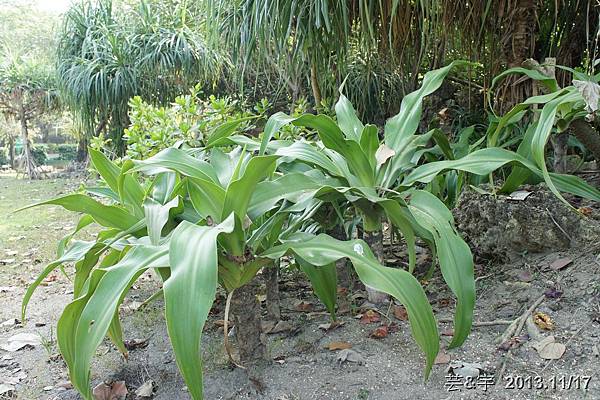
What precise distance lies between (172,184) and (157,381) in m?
0.46

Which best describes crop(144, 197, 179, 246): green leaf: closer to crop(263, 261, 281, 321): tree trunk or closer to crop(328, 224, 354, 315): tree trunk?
crop(263, 261, 281, 321): tree trunk

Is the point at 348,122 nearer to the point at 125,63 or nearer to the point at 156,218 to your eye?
the point at 156,218

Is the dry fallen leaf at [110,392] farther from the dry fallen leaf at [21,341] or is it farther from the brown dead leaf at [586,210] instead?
the brown dead leaf at [586,210]

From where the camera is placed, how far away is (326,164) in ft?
3.47

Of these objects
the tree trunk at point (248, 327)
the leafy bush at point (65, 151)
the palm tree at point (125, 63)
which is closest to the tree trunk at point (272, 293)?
the tree trunk at point (248, 327)

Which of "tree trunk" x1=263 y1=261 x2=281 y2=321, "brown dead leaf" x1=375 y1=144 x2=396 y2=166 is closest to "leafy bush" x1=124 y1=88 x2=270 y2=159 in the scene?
"tree trunk" x1=263 y1=261 x2=281 y2=321

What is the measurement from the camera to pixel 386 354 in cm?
110

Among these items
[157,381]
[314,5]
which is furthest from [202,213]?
[314,5]

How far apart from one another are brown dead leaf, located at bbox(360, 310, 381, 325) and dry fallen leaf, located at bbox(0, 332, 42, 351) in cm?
97

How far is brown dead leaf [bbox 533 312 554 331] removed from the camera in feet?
3.54

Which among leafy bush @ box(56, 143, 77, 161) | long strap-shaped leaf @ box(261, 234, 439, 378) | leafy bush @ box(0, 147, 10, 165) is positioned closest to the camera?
long strap-shaped leaf @ box(261, 234, 439, 378)

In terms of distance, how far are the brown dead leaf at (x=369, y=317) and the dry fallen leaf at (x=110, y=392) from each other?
1.96 ft

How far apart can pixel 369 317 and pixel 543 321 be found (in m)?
0.41

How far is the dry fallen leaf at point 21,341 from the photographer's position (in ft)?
4.71
